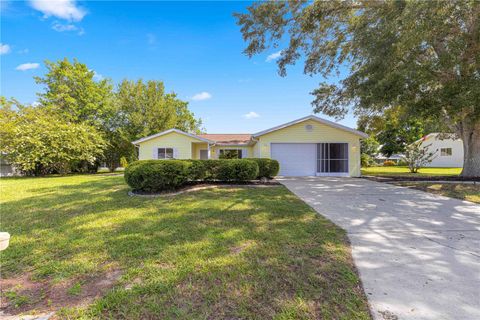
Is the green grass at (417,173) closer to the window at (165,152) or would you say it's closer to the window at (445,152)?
the window at (445,152)

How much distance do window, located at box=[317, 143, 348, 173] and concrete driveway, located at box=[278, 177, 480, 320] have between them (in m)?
7.98

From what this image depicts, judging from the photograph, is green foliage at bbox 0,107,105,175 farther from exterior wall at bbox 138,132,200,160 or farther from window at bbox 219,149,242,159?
window at bbox 219,149,242,159

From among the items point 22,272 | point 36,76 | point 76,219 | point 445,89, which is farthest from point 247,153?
point 36,76

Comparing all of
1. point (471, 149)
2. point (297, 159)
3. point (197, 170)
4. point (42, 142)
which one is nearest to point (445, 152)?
point (471, 149)

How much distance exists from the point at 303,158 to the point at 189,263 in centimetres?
1224

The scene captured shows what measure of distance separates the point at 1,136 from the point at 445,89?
82.7 feet

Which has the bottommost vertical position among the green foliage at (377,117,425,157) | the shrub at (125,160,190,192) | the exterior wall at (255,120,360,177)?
the shrub at (125,160,190,192)

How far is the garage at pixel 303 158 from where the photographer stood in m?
13.8

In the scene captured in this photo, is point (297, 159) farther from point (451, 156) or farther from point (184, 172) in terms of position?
point (451, 156)

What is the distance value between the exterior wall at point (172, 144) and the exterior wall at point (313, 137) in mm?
5732

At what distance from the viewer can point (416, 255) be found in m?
3.00

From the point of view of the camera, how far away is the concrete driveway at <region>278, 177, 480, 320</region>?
2.01 meters

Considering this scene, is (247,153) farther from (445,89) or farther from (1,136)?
(1,136)

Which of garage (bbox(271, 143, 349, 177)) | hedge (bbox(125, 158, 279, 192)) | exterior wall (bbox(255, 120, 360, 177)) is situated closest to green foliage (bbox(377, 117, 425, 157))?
exterior wall (bbox(255, 120, 360, 177))
